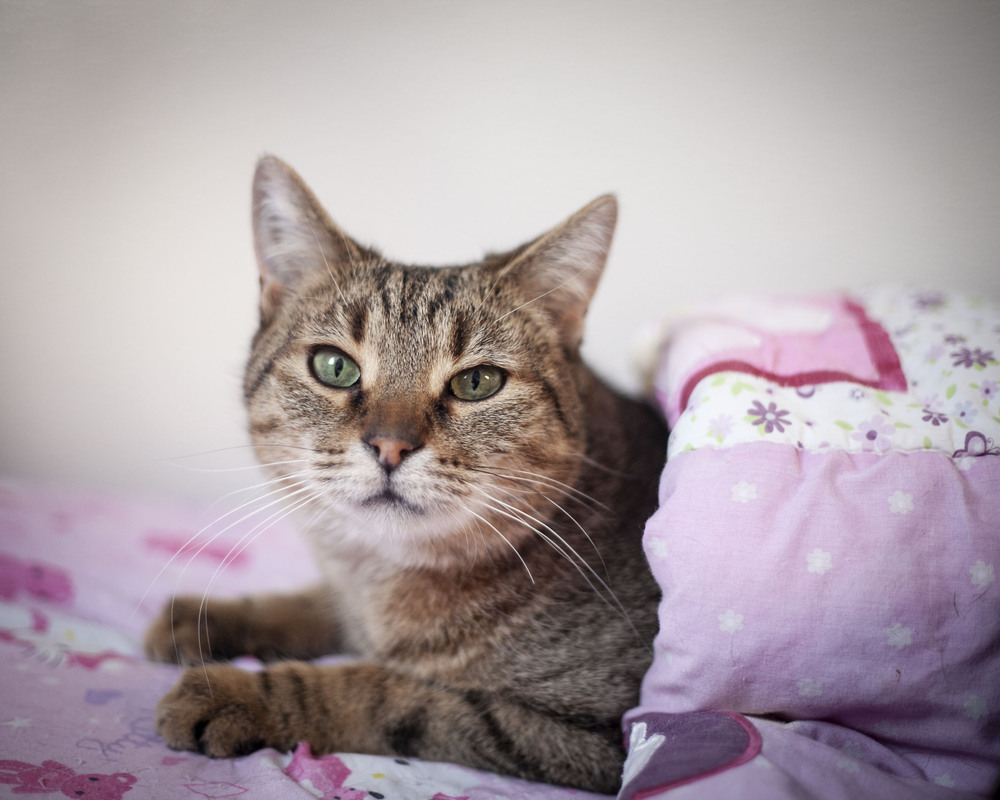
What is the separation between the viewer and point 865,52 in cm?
139

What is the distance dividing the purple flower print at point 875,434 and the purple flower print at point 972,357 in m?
0.20

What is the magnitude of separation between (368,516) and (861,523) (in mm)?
760

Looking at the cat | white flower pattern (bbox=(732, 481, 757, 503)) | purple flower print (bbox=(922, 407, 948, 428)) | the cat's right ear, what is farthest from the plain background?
white flower pattern (bbox=(732, 481, 757, 503))

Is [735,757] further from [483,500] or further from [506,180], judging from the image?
[506,180]

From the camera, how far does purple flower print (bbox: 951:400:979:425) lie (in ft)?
3.15

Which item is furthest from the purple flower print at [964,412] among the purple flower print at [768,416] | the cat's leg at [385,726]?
the cat's leg at [385,726]

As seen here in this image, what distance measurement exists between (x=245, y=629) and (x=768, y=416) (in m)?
1.19

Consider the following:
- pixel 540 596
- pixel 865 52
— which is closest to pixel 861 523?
pixel 540 596

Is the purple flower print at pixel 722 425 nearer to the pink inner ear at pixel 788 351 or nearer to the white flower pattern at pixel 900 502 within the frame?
the pink inner ear at pixel 788 351

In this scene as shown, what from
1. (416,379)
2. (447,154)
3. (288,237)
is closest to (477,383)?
(416,379)

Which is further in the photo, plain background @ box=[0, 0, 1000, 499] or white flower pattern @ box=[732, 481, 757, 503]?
plain background @ box=[0, 0, 1000, 499]

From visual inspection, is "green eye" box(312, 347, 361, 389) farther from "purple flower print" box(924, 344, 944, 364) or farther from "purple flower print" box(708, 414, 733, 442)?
"purple flower print" box(924, 344, 944, 364)

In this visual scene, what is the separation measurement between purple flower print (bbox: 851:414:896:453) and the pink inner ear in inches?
4.3

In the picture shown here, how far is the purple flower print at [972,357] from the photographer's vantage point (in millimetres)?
1025
